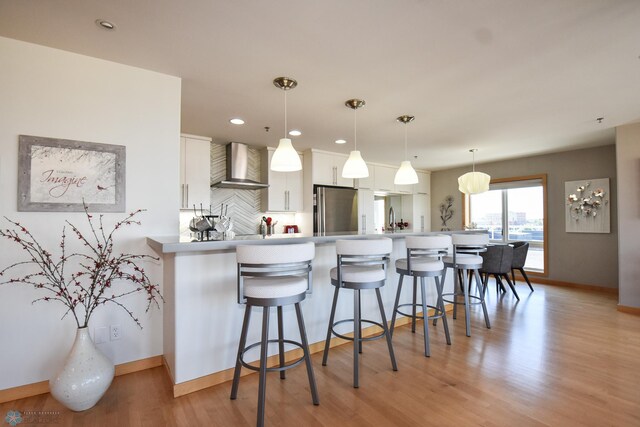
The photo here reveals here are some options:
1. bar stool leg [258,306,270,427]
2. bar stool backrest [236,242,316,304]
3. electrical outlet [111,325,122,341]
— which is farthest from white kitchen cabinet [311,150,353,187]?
bar stool leg [258,306,270,427]

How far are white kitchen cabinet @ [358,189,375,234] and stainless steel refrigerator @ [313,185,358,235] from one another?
0.13 m

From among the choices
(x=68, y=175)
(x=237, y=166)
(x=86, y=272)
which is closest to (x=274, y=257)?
(x=86, y=272)

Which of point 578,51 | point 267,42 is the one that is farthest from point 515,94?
point 267,42

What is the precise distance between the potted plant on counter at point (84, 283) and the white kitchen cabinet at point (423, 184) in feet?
18.7

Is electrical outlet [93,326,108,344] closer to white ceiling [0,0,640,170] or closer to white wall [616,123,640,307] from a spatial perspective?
white ceiling [0,0,640,170]

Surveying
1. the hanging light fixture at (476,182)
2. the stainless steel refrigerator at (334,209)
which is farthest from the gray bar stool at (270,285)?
the hanging light fixture at (476,182)

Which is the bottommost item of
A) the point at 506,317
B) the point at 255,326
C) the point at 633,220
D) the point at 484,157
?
the point at 506,317

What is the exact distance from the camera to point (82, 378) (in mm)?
1799

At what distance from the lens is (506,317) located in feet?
11.7

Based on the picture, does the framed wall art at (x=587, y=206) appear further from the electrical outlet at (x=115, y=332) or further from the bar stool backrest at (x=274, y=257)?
the electrical outlet at (x=115, y=332)

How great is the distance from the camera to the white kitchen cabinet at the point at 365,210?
556 cm

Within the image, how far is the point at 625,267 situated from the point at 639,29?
3178mm

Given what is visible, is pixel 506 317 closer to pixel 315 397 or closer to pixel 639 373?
pixel 639 373

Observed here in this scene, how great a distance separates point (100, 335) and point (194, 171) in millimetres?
2425
